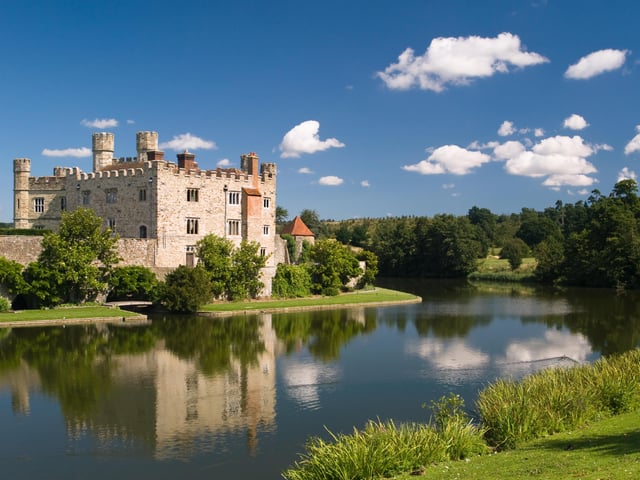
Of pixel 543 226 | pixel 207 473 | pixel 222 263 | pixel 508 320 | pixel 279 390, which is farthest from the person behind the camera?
pixel 543 226

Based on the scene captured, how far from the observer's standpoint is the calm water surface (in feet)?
43.8

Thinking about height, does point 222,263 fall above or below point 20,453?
above

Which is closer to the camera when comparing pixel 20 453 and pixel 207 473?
pixel 207 473

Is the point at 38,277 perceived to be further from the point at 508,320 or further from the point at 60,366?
the point at 508,320

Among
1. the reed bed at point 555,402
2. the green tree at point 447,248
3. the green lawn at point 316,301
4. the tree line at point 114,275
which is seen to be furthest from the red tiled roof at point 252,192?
the green tree at point 447,248

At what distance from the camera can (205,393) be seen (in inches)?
716

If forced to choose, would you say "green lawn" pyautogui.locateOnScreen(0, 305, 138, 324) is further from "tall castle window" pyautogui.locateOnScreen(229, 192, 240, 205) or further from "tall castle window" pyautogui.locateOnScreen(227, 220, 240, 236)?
"tall castle window" pyautogui.locateOnScreen(229, 192, 240, 205)

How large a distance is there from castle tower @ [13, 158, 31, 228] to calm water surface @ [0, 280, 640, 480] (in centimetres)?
1893

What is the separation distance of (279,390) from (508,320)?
2097 centimetres

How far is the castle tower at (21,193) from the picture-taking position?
45.4 m

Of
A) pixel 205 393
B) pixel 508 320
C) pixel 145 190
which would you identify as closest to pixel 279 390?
pixel 205 393

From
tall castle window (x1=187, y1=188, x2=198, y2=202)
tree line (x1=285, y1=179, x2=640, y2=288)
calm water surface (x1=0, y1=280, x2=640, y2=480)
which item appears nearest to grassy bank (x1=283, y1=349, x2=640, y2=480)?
calm water surface (x1=0, y1=280, x2=640, y2=480)

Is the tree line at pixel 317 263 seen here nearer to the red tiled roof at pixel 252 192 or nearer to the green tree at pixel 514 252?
the green tree at pixel 514 252

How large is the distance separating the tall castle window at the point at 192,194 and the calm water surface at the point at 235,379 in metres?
10.2
